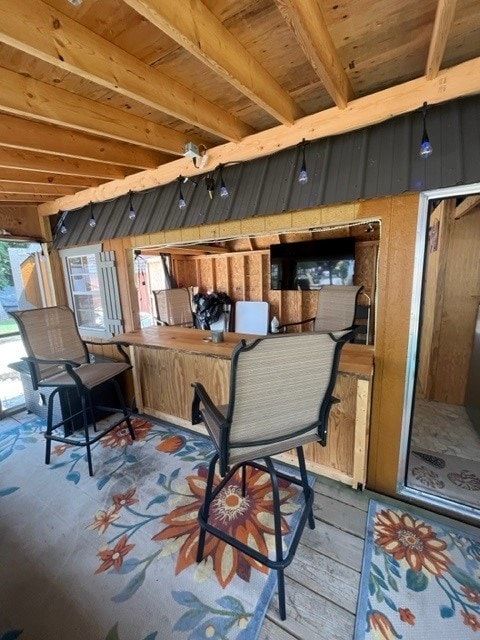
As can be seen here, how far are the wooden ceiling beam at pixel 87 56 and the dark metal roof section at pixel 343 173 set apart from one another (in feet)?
2.05

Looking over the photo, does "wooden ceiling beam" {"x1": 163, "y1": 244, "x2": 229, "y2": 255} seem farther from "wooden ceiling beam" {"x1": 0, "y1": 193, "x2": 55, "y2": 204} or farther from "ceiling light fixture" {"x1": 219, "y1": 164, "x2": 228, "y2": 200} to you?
"ceiling light fixture" {"x1": 219, "y1": 164, "x2": 228, "y2": 200}

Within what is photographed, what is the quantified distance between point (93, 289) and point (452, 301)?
4101 mm

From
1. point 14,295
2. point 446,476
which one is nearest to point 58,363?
point 14,295

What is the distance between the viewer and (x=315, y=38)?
3.27 feet

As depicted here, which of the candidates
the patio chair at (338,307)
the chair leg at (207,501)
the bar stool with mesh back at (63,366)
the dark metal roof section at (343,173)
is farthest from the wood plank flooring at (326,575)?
the dark metal roof section at (343,173)

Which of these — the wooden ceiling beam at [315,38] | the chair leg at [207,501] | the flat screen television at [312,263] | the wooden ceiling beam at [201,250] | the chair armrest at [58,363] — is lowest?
the chair leg at [207,501]

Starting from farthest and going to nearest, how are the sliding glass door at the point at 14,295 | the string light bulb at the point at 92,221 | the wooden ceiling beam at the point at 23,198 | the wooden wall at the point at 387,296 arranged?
the sliding glass door at the point at 14,295 → the string light bulb at the point at 92,221 → the wooden ceiling beam at the point at 23,198 → the wooden wall at the point at 387,296

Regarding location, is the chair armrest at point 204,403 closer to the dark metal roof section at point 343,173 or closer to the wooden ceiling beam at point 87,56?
the dark metal roof section at point 343,173

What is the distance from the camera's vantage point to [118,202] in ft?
9.45

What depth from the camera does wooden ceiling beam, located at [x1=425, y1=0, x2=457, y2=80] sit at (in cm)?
88

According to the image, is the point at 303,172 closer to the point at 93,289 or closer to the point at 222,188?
the point at 222,188

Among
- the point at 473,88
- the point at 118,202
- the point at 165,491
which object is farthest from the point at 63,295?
the point at 473,88

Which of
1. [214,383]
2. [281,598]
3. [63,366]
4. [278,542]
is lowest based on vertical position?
[281,598]

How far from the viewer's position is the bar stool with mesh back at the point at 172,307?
3801 mm
